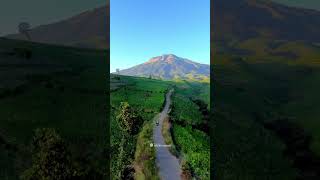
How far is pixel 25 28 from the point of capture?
4684 cm

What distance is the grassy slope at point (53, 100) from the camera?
34469mm

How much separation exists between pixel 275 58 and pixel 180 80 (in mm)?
15327

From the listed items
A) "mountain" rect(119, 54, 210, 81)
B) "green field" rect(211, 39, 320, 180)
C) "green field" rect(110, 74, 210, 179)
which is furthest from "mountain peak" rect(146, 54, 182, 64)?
"green field" rect(211, 39, 320, 180)

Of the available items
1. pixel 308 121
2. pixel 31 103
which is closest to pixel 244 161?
pixel 308 121

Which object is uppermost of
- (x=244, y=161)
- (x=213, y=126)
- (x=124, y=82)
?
(x=124, y=82)

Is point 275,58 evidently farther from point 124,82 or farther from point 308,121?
point 124,82

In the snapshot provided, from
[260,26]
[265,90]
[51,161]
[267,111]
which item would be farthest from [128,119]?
[260,26]

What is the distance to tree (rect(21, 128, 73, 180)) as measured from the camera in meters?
28.5

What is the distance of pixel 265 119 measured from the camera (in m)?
43.2

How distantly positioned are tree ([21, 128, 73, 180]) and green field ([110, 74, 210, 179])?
352 cm

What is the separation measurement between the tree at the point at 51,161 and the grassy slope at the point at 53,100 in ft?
10.9

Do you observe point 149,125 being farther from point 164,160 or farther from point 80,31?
point 80,31

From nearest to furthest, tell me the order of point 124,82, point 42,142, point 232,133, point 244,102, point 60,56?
point 42,142, point 124,82, point 232,133, point 244,102, point 60,56

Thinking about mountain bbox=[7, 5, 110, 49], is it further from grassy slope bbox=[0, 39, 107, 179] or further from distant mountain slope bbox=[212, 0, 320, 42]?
distant mountain slope bbox=[212, 0, 320, 42]
